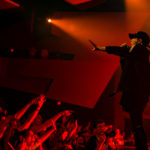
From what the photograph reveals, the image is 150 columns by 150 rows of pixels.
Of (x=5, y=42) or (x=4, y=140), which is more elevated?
(x=4, y=140)

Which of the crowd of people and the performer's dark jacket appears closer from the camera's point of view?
the performer's dark jacket

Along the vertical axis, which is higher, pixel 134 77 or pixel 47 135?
pixel 134 77

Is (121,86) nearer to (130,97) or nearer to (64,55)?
(130,97)

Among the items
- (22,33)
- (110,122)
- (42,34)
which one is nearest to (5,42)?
(22,33)

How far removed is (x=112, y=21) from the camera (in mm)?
5699

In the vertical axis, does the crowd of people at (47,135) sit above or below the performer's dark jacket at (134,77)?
below

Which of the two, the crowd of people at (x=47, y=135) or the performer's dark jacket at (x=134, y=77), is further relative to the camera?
the crowd of people at (x=47, y=135)

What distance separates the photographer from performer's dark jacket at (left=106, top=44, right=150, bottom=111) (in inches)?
109

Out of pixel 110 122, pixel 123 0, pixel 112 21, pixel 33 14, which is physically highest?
pixel 123 0

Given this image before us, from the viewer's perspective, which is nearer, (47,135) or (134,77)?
(134,77)

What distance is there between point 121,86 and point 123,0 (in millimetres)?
3416

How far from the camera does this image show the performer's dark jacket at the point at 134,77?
9.05 ft

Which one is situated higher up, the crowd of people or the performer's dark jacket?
the performer's dark jacket

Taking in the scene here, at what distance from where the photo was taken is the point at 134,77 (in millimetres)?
2879
